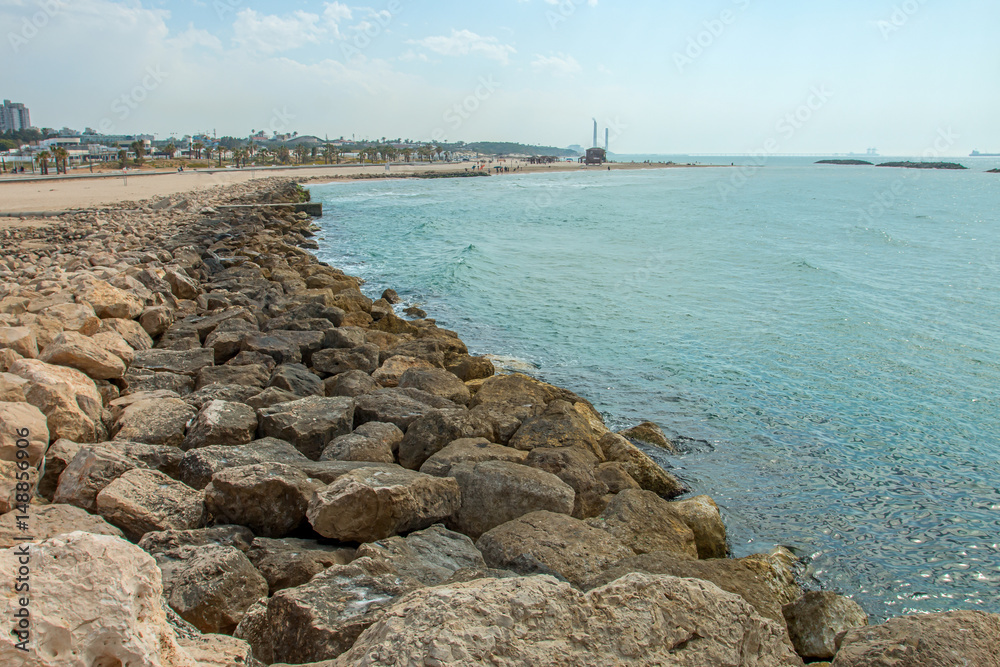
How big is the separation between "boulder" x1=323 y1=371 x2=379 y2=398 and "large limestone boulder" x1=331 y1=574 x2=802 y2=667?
4.38m

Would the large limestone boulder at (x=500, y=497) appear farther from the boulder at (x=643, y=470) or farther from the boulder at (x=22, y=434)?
the boulder at (x=22, y=434)

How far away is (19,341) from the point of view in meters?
5.45

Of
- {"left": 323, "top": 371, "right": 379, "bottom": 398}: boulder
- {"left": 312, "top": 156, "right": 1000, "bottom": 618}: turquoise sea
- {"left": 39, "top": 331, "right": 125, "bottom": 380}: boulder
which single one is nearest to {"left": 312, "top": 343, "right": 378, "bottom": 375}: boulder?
{"left": 323, "top": 371, "right": 379, "bottom": 398}: boulder

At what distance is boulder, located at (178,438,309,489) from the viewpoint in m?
4.26

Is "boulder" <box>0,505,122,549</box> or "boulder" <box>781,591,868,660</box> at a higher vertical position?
"boulder" <box>0,505,122,549</box>

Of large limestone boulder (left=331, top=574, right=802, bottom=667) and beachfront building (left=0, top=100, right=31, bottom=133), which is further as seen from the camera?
beachfront building (left=0, top=100, right=31, bottom=133)

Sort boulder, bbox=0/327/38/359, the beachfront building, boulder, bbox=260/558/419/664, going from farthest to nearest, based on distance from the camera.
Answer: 1. the beachfront building
2. boulder, bbox=0/327/38/359
3. boulder, bbox=260/558/419/664

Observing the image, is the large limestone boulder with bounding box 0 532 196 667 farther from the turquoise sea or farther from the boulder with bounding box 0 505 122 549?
the turquoise sea

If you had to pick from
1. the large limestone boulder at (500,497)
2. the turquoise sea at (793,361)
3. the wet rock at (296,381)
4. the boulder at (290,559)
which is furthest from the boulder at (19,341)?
the turquoise sea at (793,361)

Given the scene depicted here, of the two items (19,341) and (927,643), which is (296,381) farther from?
(927,643)

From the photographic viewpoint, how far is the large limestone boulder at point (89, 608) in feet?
6.60

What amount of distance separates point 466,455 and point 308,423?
1.41 metres

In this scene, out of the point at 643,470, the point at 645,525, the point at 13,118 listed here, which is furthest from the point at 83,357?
the point at 13,118

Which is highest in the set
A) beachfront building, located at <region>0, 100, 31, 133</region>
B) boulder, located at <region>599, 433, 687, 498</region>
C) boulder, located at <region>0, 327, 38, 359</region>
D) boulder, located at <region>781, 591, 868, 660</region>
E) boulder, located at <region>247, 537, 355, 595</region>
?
beachfront building, located at <region>0, 100, 31, 133</region>
